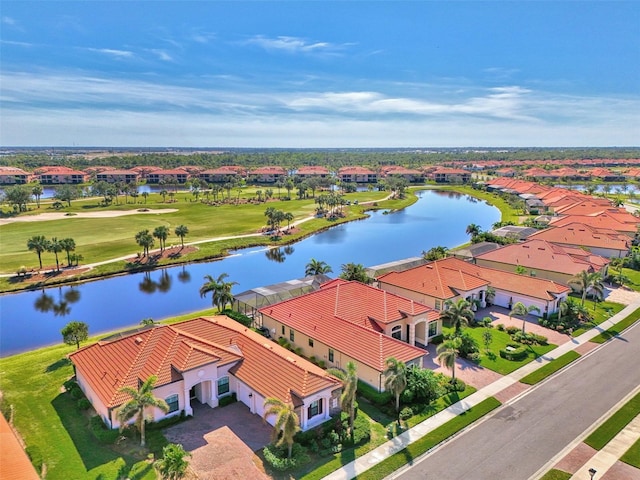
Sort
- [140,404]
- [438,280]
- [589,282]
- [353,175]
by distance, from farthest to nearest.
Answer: [353,175] < [438,280] < [589,282] < [140,404]

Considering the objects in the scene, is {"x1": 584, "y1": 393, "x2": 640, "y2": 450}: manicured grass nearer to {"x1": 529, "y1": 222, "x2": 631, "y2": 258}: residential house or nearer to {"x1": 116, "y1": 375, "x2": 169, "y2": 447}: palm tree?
{"x1": 116, "y1": 375, "x2": 169, "y2": 447}: palm tree

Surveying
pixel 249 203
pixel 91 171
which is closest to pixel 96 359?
pixel 249 203

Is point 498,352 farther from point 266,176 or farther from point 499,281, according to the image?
point 266,176

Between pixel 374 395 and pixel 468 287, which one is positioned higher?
pixel 468 287

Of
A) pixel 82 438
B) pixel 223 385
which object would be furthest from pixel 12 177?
pixel 223 385

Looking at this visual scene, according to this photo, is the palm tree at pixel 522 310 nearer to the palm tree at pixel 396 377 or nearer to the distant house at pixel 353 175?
the palm tree at pixel 396 377

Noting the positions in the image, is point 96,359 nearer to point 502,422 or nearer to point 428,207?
point 502,422

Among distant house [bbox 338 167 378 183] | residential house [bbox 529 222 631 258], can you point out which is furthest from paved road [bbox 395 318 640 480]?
distant house [bbox 338 167 378 183]

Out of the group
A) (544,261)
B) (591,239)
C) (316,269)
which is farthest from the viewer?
(591,239)
